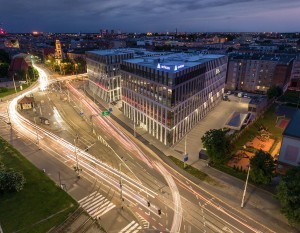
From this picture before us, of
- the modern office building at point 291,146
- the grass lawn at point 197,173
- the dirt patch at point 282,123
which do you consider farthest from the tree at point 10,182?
the dirt patch at point 282,123

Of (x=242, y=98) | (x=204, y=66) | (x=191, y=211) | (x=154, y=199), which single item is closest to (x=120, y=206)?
(x=154, y=199)

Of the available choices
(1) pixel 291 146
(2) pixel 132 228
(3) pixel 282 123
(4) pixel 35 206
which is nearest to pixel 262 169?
(1) pixel 291 146

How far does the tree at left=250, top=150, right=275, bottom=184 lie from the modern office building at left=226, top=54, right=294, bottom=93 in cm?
9474

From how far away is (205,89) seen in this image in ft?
291

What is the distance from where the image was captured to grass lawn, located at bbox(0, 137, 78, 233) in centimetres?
3929

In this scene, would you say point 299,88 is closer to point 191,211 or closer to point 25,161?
point 191,211

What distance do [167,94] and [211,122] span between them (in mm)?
31503

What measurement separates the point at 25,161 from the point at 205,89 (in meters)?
68.2

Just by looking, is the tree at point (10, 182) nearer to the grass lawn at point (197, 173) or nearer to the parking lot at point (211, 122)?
the grass lawn at point (197, 173)

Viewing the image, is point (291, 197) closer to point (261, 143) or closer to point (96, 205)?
point (96, 205)

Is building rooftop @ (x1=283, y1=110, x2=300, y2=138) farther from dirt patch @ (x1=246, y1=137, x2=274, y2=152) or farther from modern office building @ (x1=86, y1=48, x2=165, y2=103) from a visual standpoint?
modern office building @ (x1=86, y1=48, x2=165, y2=103)

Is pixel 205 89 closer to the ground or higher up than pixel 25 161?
higher up

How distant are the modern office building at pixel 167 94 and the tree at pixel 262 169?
26335mm

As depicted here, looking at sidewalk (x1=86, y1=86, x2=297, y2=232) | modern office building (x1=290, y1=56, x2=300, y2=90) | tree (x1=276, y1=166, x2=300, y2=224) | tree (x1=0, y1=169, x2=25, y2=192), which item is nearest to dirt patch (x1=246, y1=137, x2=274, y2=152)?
sidewalk (x1=86, y1=86, x2=297, y2=232)
